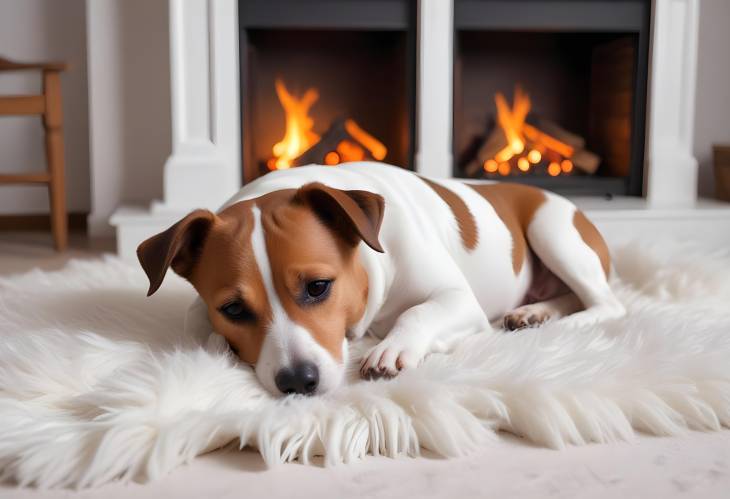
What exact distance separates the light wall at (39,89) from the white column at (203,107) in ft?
3.08

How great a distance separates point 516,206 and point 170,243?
1.00m

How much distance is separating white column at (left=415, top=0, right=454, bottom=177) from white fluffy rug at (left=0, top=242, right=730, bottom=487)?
1702mm

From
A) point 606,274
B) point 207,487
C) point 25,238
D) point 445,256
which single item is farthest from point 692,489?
point 25,238

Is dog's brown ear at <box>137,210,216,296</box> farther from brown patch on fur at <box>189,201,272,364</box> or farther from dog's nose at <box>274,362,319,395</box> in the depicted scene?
dog's nose at <box>274,362,319,395</box>

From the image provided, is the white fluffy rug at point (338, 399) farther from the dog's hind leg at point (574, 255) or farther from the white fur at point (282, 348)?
the dog's hind leg at point (574, 255)

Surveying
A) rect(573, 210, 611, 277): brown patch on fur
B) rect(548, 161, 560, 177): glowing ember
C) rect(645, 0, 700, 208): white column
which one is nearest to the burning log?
rect(548, 161, 560, 177): glowing ember

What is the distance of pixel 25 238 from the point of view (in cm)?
370

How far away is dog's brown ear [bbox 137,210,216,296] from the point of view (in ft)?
4.52

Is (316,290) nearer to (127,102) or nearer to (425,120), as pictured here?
(425,120)

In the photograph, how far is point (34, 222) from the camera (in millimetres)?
3988

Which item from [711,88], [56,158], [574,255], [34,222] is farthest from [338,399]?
[711,88]

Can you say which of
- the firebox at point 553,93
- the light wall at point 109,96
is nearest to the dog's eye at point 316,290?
the firebox at point 553,93

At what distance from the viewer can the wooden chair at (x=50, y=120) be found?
3.25 meters

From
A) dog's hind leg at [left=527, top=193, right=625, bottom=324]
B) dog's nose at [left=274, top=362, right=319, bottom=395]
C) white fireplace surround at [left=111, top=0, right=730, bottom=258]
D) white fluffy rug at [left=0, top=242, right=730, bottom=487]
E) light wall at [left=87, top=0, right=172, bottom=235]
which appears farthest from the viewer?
light wall at [left=87, top=0, right=172, bottom=235]
